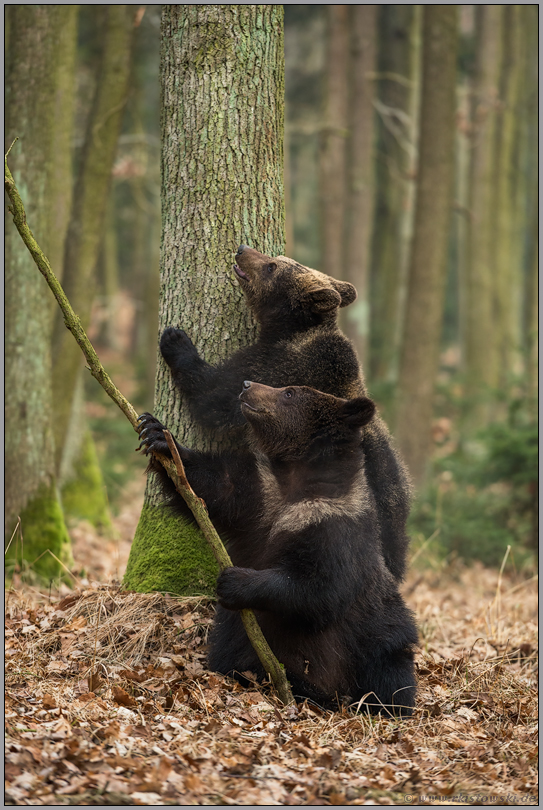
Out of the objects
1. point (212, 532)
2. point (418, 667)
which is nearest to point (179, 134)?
point (212, 532)

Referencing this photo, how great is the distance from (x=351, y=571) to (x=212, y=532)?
36.9 inches

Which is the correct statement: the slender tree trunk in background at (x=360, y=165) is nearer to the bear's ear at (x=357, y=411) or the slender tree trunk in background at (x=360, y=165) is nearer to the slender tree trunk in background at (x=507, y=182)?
the slender tree trunk in background at (x=507, y=182)

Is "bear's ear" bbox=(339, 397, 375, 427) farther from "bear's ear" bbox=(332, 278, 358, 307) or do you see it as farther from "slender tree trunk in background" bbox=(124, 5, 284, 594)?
"bear's ear" bbox=(332, 278, 358, 307)

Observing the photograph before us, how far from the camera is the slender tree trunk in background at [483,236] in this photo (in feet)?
61.8

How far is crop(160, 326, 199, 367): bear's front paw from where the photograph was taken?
5895 mm

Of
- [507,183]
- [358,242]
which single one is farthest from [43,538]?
[507,183]

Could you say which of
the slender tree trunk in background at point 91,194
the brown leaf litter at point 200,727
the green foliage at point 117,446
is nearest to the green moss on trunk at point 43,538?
the brown leaf litter at point 200,727

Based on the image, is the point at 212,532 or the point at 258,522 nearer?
the point at 212,532

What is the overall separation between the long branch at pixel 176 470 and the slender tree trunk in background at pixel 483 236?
14.0 metres

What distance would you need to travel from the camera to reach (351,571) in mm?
4910

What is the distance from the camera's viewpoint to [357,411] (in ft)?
17.2

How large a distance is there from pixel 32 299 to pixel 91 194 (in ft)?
7.64

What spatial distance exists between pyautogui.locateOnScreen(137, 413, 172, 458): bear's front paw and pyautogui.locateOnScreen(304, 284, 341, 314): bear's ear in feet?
6.39

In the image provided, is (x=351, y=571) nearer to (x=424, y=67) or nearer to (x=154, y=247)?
(x=424, y=67)
